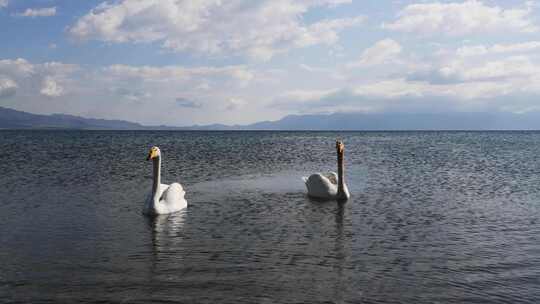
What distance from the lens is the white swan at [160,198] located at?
20688 millimetres

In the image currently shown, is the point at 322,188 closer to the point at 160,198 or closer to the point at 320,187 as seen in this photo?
the point at 320,187

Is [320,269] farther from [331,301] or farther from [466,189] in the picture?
[466,189]

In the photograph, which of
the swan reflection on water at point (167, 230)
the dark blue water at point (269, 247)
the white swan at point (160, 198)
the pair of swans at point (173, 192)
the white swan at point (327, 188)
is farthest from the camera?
the white swan at point (327, 188)

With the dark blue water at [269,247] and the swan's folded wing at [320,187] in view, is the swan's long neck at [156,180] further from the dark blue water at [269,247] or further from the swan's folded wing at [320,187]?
the swan's folded wing at [320,187]

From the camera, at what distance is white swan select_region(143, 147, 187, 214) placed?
20688 mm

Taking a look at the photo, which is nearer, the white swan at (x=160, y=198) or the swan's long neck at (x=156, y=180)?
the white swan at (x=160, y=198)

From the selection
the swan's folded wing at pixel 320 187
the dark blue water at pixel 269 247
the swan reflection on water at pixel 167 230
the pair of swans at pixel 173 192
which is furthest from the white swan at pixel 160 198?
the swan's folded wing at pixel 320 187

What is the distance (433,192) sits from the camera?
2992cm

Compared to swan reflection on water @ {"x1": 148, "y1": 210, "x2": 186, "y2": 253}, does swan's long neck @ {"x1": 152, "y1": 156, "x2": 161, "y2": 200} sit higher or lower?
higher

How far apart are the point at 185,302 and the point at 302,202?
14.7 metres

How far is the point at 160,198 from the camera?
21.9 meters

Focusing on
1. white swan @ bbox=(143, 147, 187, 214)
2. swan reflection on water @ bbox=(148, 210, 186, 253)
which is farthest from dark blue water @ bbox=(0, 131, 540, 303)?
white swan @ bbox=(143, 147, 187, 214)

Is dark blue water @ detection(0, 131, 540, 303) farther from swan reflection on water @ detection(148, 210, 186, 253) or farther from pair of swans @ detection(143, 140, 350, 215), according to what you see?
pair of swans @ detection(143, 140, 350, 215)

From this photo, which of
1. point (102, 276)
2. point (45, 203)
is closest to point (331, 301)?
point (102, 276)
